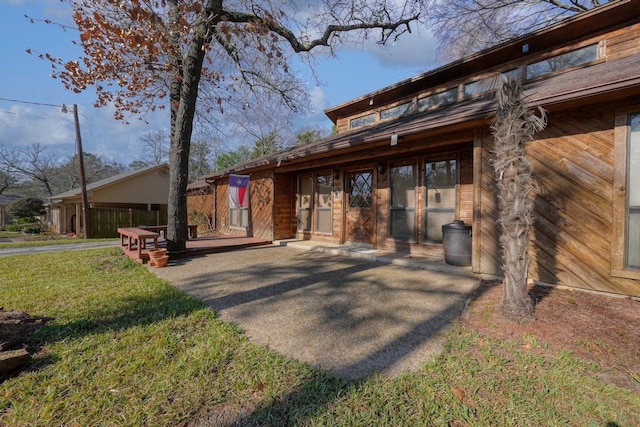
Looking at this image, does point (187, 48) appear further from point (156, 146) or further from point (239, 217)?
point (156, 146)

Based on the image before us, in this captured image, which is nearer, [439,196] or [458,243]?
[458,243]

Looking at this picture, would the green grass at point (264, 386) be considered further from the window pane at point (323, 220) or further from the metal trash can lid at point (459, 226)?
the window pane at point (323, 220)

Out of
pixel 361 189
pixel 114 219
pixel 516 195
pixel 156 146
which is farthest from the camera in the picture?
pixel 156 146

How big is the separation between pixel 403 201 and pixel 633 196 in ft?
11.9

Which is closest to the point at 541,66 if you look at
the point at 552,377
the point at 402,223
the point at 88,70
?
the point at 402,223

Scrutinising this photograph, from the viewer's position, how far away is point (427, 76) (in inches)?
285

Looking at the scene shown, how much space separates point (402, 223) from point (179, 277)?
192 inches

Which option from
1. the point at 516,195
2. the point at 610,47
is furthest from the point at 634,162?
the point at 610,47

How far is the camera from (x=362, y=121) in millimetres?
9305

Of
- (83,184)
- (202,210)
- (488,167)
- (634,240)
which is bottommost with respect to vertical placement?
(634,240)

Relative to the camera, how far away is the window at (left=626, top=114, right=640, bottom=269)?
345cm

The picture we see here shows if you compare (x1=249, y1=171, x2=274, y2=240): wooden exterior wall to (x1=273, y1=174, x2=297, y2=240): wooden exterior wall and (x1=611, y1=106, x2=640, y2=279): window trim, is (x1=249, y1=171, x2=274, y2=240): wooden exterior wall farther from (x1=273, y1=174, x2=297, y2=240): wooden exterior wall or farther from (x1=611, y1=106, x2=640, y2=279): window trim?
(x1=611, y1=106, x2=640, y2=279): window trim

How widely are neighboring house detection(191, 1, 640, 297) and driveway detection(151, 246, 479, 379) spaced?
139cm

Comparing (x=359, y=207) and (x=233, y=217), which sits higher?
(x=359, y=207)
